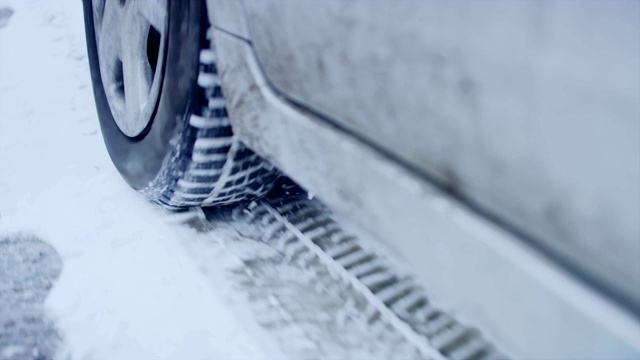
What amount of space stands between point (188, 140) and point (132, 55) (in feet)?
1.15

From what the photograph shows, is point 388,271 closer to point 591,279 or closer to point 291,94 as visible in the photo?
point 291,94

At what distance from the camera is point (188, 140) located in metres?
1.11

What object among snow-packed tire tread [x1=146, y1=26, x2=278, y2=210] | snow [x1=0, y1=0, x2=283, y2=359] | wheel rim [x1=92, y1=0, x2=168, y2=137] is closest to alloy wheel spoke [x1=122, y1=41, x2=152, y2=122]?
wheel rim [x1=92, y1=0, x2=168, y2=137]

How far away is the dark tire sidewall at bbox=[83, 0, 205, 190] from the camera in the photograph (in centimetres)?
100

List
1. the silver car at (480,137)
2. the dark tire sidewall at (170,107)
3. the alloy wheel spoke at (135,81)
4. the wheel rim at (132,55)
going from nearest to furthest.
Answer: the silver car at (480,137) → the dark tire sidewall at (170,107) → the wheel rim at (132,55) → the alloy wheel spoke at (135,81)

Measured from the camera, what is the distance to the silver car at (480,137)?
0.44 metres

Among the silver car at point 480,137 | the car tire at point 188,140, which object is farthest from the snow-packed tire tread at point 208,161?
the silver car at point 480,137

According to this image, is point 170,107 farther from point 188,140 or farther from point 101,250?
point 101,250

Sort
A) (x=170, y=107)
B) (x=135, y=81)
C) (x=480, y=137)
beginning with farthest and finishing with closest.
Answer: (x=135, y=81), (x=170, y=107), (x=480, y=137)

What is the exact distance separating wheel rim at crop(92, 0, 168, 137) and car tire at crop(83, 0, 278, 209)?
18 millimetres

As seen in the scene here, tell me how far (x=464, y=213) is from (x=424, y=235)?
81mm

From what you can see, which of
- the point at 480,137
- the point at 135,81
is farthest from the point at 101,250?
the point at 480,137

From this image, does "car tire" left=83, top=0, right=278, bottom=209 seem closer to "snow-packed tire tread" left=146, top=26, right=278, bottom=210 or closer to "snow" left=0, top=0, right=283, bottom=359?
"snow-packed tire tread" left=146, top=26, right=278, bottom=210

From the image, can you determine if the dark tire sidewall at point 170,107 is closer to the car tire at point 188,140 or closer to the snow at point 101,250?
the car tire at point 188,140
